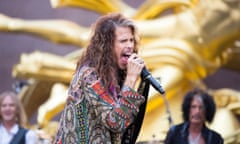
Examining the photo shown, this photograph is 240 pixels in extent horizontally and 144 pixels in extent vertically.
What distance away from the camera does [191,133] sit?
466 centimetres

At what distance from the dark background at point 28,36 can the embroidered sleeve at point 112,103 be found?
539cm

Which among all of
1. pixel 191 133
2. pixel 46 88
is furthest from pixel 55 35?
pixel 191 133

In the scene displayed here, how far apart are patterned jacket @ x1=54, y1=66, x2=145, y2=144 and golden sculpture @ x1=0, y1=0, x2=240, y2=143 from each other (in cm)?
301

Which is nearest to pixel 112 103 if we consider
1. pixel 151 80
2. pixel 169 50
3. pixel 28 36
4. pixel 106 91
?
pixel 106 91

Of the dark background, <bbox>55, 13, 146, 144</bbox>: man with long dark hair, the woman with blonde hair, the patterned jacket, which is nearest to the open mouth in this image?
<bbox>55, 13, 146, 144</bbox>: man with long dark hair

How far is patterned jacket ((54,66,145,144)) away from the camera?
9.97 feet

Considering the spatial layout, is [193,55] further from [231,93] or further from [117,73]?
[117,73]

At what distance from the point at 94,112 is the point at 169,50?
12.3 ft

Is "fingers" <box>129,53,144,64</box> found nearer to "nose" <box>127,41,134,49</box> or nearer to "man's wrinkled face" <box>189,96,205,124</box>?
"nose" <box>127,41,134,49</box>

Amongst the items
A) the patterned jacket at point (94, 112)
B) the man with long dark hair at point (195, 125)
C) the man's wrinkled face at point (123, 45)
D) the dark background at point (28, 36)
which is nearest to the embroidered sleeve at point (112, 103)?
the patterned jacket at point (94, 112)

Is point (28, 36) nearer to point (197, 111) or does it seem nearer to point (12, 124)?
point (12, 124)

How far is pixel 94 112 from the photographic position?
3.09m

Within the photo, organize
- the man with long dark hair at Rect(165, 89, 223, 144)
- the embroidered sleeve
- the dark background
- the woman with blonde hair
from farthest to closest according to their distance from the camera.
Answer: the dark background
the woman with blonde hair
the man with long dark hair at Rect(165, 89, 223, 144)
the embroidered sleeve

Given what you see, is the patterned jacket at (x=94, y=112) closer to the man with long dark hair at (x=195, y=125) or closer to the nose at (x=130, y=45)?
the nose at (x=130, y=45)
